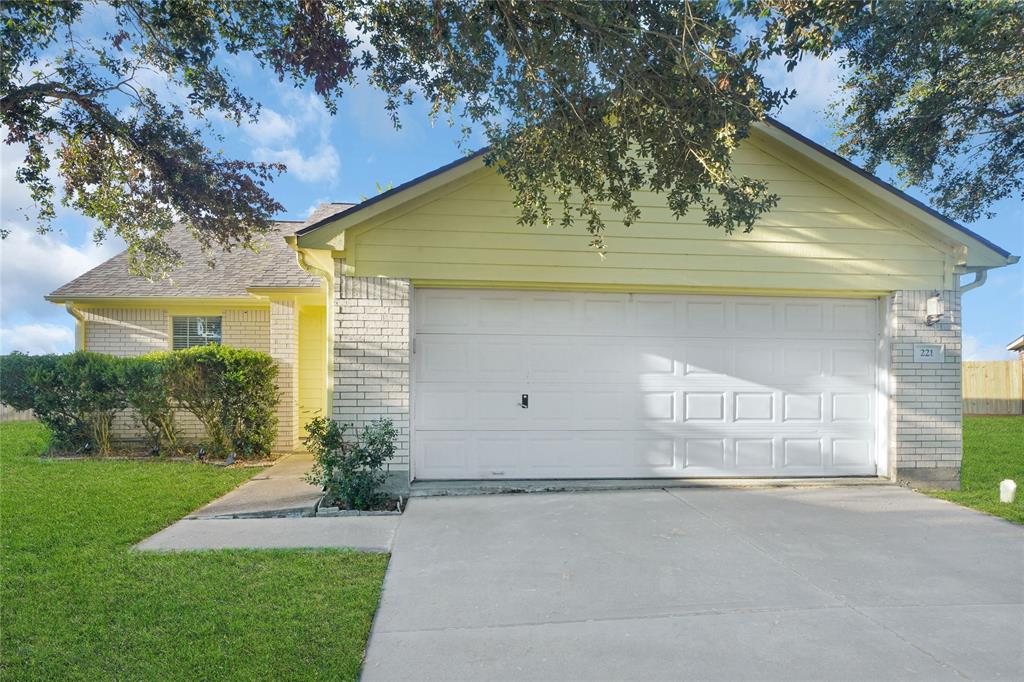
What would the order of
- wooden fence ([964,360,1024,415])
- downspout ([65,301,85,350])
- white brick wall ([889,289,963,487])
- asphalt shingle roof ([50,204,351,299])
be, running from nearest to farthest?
white brick wall ([889,289,963,487]), asphalt shingle roof ([50,204,351,299]), downspout ([65,301,85,350]), wooden fence ([964,360,1024,415])

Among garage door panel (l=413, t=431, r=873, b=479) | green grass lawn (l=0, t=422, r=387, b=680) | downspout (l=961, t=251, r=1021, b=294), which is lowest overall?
green grass lawn (l=0, t=422, r=387, b=680)

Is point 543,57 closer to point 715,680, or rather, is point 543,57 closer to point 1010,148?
point 715,680

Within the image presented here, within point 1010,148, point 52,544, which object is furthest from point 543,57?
point 1010,148

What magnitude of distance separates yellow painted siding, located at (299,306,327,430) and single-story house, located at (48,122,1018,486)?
4.20m

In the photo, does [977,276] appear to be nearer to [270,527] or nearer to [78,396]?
[270,527]

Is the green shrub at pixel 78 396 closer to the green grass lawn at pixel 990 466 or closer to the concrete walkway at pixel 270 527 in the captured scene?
the concrete walkway at pixel 270 527

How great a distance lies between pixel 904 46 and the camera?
23.5ft

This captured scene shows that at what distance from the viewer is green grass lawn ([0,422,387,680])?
9.89ft

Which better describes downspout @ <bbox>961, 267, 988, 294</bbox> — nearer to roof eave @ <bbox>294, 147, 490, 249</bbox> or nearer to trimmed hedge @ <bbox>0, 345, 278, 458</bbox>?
roof eave @ <bbox>294, 147, 490, 249</bbox>

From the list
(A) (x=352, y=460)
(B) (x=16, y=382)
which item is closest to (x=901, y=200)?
(A) (x=352, y=460)

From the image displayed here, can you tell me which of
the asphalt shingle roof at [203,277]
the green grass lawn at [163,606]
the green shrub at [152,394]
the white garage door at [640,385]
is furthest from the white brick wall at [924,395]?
the green shrub at [152,394]

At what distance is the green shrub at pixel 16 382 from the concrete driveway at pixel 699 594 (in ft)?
27.3

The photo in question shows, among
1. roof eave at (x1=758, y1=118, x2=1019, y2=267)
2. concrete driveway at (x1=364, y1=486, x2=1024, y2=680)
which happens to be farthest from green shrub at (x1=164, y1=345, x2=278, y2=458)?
roof eave at (x1=758, y1=118, x2=1019, y2=267)

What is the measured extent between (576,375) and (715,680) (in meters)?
4.43
